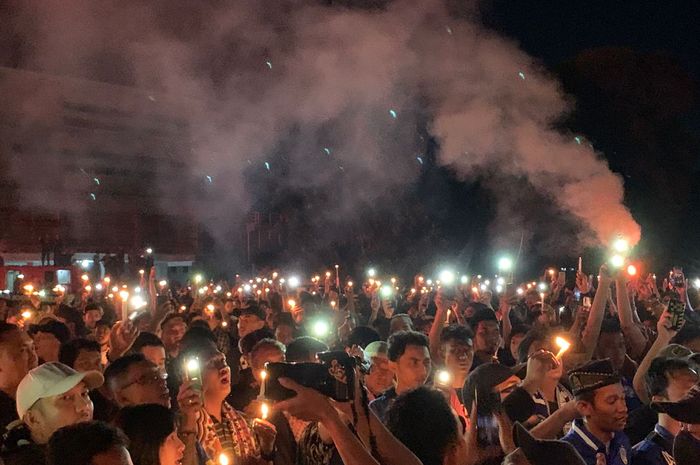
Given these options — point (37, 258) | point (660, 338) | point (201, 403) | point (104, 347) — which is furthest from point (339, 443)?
point (37, 258)

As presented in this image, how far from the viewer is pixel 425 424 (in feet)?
8.29

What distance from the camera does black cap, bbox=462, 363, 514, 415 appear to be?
3506mm

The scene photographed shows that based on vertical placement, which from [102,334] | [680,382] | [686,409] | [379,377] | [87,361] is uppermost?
[686,409]

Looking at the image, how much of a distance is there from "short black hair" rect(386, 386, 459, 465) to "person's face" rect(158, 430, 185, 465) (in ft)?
2.84

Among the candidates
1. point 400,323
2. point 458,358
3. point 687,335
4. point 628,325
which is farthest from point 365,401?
point 400,323

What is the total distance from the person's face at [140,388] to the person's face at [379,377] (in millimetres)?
1305

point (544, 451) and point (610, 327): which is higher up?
point (544, 451)

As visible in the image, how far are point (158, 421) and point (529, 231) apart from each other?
55.4 feet

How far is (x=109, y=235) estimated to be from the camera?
86.5 feet

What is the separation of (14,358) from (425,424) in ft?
8.70

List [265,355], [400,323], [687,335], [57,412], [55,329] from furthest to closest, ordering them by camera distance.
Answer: [400,323], [55,329], [687,335], [265,355], [57,412]

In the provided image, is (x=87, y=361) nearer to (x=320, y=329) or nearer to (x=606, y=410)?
(x=320, y=329)

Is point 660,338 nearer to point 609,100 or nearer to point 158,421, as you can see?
point 158,421

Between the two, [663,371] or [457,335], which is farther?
[457,335]
